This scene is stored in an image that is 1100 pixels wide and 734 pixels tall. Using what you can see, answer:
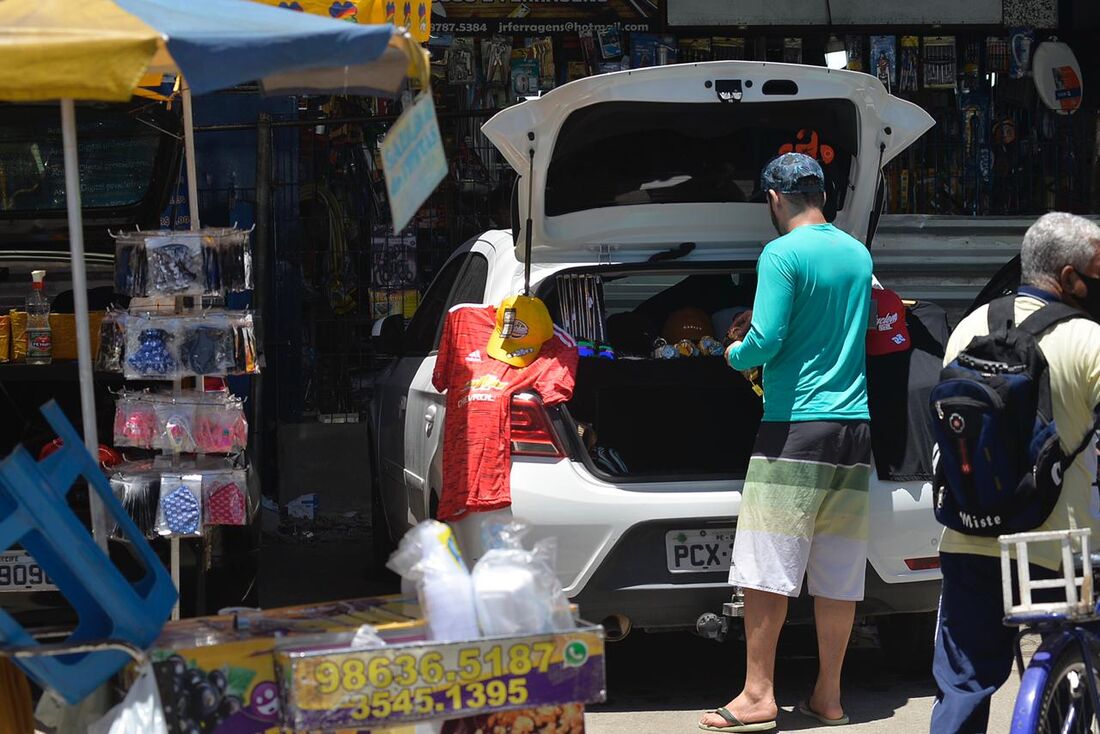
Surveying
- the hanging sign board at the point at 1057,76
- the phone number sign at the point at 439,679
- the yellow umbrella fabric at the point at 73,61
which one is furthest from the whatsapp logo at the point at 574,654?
the hanging sign board at the point at 1057,76

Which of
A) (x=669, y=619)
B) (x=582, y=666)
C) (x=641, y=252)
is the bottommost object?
(x=669, y=619)

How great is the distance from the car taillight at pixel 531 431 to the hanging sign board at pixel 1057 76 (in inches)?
248

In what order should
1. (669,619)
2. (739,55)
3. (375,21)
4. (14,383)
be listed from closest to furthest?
1. (669,619)
2. (14,383)
3. (375,21)
4. (739,55)

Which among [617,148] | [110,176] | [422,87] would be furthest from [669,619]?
[110,176]

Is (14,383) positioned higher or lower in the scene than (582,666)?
higher

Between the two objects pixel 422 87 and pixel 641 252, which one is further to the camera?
pixel 641 252

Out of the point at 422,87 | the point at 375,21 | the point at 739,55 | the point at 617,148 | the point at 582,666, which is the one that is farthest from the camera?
the point at 739,55

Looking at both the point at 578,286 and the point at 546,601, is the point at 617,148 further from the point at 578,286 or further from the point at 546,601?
the point at 546,601

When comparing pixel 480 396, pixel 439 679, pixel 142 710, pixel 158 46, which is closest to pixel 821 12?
pixel 480 396

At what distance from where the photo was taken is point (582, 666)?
132 inches

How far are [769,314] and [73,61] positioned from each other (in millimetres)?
2445

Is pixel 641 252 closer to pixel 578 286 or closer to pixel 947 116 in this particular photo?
A: pixel 578 286

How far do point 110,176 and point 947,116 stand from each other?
595cm

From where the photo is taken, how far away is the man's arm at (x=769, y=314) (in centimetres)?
496
